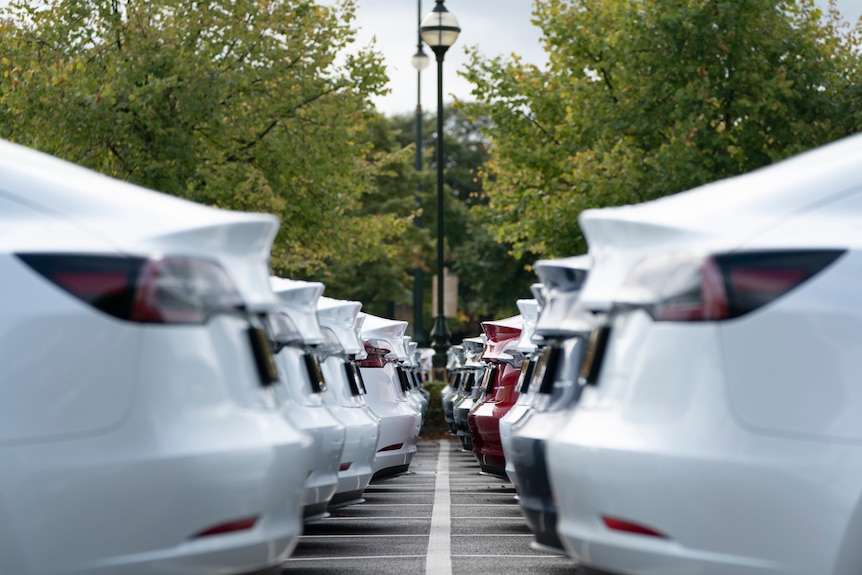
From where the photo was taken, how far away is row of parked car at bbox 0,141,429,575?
5520 millimetres

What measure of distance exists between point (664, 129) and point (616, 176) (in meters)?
1.33

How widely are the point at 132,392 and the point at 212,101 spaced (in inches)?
934

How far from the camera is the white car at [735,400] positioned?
539cm

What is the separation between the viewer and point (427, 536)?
1313 centimetres

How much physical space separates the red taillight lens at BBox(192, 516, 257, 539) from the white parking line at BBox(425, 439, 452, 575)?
465cm

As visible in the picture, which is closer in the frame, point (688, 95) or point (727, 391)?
point (727, 391)

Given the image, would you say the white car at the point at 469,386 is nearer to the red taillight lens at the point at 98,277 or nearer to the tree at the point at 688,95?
the tree at the point at 688,95

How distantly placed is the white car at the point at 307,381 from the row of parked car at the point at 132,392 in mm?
3952

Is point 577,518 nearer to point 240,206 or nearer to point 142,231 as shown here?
point 142,231

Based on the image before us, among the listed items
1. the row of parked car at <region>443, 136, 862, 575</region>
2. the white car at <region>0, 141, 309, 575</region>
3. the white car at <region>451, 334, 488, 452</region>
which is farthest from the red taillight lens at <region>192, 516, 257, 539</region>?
the white car at <region>451, 334, 488, 452</region>

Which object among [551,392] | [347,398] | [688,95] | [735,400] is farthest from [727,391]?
[688,95]

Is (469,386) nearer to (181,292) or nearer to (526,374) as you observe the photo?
(526,374)

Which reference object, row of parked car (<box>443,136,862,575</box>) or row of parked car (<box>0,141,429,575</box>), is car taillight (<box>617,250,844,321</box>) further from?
row of parked car (<box>0,141,429,575</box>)

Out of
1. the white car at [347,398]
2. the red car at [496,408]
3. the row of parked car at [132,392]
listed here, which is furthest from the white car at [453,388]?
the row of parked car at [132,392]
